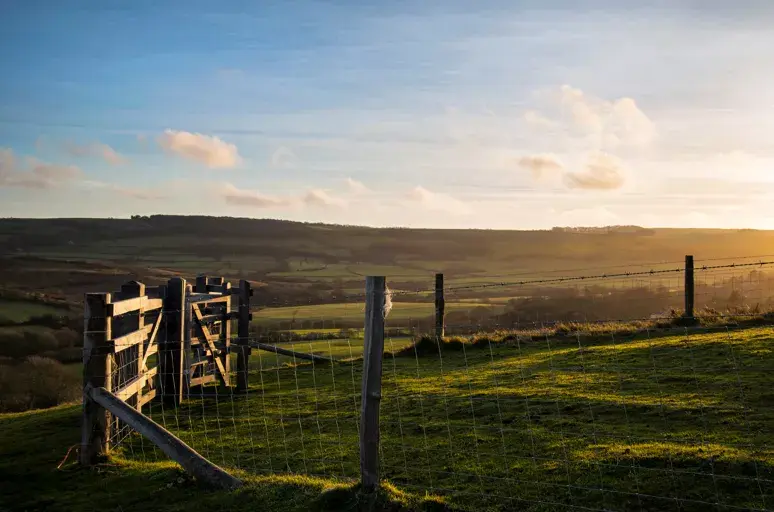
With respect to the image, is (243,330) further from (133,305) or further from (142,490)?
(142,490)

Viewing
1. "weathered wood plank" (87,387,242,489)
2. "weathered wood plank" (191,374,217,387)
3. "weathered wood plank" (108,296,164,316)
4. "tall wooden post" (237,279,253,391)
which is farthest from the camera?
"tall wooden post" (237,279,253,391)

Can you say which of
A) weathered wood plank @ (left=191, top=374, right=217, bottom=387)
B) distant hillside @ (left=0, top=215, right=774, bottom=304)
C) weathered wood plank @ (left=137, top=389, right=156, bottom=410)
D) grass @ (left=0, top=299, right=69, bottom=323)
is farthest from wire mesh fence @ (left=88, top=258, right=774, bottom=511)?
distant hillside @ (left=0, top=215, right=774, bottom=304)

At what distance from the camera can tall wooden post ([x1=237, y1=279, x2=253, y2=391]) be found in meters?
15.4

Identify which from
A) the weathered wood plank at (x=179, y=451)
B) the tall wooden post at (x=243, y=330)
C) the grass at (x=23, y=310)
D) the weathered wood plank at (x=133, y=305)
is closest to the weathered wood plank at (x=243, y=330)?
the tall wooden post at (x=243, y=330)

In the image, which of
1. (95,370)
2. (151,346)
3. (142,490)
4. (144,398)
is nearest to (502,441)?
(142,490)

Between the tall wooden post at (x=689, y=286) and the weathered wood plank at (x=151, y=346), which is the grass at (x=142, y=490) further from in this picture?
the tall wooden post at (x=689, y=286)

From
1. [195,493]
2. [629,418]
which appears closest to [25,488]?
[195,493]

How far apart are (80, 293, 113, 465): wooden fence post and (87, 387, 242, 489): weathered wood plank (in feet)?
1.63

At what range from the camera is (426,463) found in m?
8.01

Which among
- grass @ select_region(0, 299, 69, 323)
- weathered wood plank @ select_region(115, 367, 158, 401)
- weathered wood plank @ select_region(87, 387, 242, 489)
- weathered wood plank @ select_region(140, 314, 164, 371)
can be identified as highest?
weathered wood plank @ select_region(140, 314, 164, 371)

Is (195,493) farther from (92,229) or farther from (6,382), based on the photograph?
(92,229)

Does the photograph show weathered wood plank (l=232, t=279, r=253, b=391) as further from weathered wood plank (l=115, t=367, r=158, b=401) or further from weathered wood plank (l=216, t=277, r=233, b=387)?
weathered wood plank (l=115, t=367, r=158, b=401)

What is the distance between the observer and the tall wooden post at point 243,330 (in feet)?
50.4

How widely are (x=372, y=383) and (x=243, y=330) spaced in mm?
9877
